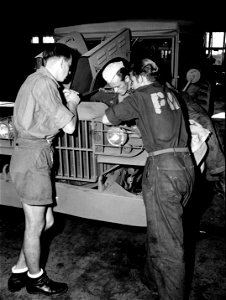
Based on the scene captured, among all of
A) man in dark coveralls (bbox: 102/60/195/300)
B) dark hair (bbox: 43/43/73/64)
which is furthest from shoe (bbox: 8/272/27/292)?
dark hair (bbox: 43/43/73/64)

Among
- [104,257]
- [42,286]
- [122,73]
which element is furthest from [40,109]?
[104,257]

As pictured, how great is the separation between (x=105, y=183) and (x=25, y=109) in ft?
3.73

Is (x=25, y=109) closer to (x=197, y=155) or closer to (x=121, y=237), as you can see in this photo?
(x=197, y=155)

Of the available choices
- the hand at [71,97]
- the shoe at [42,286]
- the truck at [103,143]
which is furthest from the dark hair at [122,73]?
the shoe at [42,286]

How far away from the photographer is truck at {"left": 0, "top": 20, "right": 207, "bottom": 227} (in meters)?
2.88

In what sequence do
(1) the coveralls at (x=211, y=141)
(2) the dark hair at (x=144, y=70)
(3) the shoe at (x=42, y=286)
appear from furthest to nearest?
(1) the coveralls at (x=211, y=141) < (3) the shoe at (x=42, y=286) < (2) the dark hair at (x=144, y=70)

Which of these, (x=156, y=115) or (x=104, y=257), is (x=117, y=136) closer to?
(x=156, y=115)

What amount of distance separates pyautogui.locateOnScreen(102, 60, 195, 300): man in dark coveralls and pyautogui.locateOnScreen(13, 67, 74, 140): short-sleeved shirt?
0.44 metres

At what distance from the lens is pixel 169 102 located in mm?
2402

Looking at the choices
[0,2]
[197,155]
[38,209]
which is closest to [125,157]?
[197,155]

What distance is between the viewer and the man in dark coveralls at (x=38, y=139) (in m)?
2.43

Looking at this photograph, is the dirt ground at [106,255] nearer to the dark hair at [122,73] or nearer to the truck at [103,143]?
the truck at [103,143]

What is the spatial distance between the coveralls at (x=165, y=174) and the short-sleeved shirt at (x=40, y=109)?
0.47m

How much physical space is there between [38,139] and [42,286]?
52.3 inches
